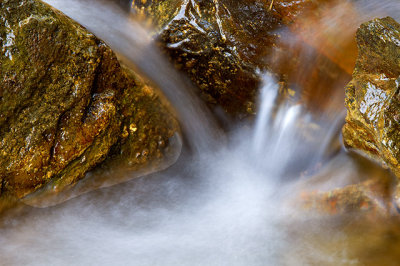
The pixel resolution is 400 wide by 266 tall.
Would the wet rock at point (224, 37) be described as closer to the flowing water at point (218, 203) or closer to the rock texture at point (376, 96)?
the flowing water at point (218, 203)

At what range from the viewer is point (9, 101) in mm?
2736

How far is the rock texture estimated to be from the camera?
2.64 meters

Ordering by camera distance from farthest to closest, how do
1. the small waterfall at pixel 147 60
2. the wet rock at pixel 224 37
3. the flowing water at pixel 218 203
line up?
the small waterfall at pixel 147 60, the wet rock at pixel 224 37, the flowing water at pixel 218 203

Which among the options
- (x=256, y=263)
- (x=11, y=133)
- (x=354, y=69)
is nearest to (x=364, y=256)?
(x=256, y=263)

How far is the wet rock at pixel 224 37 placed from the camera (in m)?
3.54

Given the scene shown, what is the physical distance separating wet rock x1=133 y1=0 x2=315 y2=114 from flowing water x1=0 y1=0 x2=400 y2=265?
7.5 inches

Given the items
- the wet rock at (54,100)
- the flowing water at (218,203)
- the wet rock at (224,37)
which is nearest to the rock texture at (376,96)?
the flowing water at (218,203)

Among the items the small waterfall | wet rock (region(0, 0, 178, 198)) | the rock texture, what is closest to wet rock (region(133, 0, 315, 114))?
the small waterfall

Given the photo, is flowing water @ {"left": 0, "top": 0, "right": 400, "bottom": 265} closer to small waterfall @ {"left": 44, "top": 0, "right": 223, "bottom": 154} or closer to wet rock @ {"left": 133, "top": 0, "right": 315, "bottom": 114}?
small waterfall @ {"left": 44, "top": 0, "right": 223, "bottom": 154}

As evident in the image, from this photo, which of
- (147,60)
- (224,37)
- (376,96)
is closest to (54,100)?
(147,60)

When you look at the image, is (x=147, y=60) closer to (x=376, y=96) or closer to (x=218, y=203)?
(x=218, y=203)

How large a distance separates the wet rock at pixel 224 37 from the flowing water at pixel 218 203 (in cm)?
19

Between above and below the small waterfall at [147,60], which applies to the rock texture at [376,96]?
below

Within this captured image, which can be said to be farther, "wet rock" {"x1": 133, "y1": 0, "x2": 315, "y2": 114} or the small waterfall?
the small waterfall
